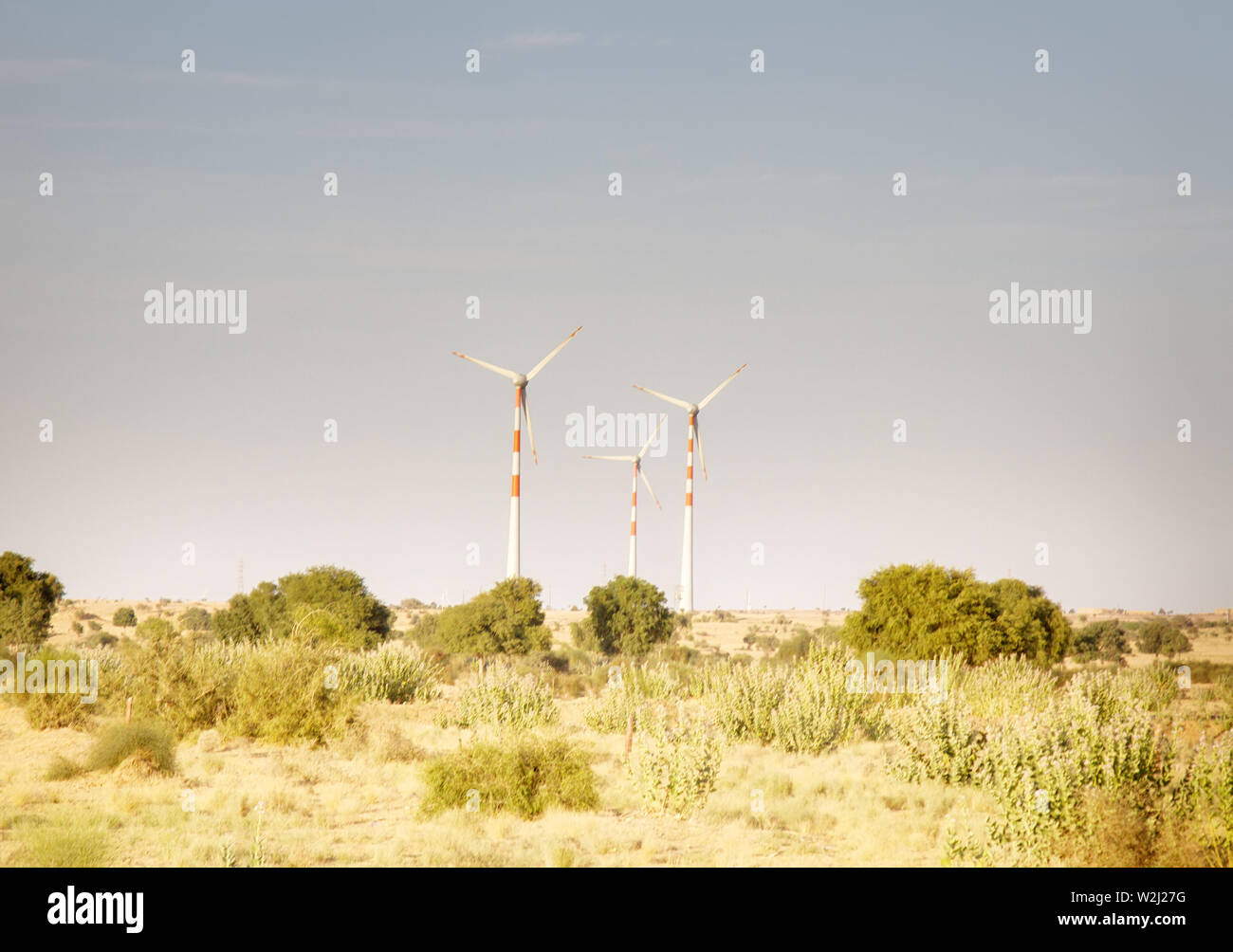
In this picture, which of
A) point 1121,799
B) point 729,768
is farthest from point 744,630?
point 1121,799

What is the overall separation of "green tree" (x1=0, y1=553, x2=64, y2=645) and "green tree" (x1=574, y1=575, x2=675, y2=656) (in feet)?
108

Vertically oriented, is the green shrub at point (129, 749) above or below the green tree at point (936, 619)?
below

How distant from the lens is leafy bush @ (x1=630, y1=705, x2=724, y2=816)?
75.2 ft

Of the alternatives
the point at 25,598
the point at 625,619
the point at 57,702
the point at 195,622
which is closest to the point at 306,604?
the point at 25,598

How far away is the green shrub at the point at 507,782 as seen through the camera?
23.6m

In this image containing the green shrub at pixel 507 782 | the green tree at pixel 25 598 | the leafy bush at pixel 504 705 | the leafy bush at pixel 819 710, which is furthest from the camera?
the green tree at pixel 25 598

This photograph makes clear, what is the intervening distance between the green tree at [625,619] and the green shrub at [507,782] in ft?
159

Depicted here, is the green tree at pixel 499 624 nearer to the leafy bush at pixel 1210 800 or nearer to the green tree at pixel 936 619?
the green tree at pixel 936 619

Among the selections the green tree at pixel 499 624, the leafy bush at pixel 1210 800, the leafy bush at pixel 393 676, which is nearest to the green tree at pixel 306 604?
the green tree at pixel 499 624

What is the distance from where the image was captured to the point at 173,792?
84.4 feet

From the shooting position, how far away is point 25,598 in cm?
6544

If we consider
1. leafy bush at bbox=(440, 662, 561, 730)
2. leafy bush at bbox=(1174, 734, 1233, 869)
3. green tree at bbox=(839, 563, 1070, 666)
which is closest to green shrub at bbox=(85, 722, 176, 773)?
leafy bush at bbox=(440, 662, 561, 730)
